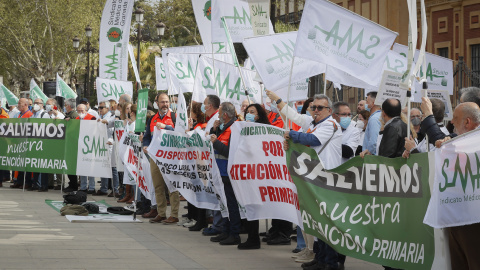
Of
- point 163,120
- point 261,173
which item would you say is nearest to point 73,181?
point 163,120

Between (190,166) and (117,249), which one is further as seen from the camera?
(190,166)

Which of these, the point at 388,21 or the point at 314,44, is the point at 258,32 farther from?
the point at 388,21

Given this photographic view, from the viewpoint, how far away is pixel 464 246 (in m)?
6.80

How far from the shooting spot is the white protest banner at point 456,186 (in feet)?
22.1

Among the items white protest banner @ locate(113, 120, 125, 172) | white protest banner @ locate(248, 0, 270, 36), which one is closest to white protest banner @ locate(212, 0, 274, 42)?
white protest banner @ locate(248, 0, 270, 36)

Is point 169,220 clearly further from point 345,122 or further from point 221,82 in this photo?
point 345,122

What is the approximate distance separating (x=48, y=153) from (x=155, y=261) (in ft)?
31.8

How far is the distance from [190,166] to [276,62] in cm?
289

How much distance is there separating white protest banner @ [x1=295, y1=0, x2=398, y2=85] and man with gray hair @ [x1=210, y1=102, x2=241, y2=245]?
9.72ft

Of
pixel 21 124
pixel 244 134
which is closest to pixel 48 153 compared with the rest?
pixel 21 124

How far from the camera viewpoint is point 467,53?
28.9 m

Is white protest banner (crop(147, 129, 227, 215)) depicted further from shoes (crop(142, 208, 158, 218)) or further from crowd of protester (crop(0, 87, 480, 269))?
shoes (crop(142, 208, 158, 218))

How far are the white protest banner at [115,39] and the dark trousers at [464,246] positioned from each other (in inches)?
495

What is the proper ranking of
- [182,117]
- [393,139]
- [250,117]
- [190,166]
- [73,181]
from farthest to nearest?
[73,181] → [182,117] → [190,166] → [250,117] → [393,139]
